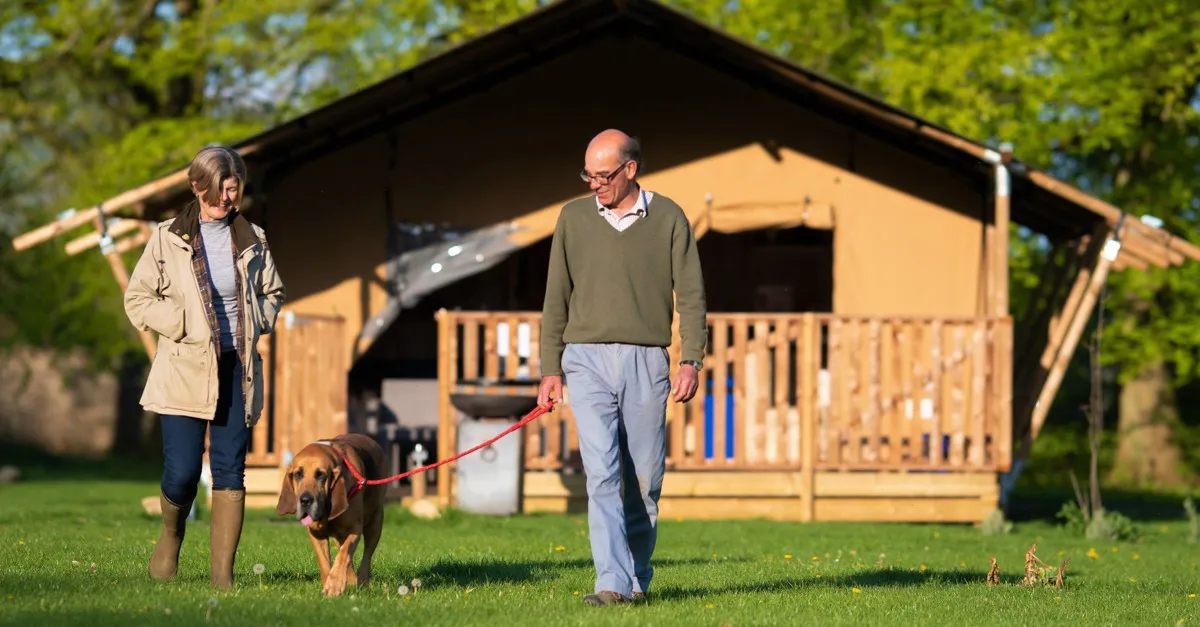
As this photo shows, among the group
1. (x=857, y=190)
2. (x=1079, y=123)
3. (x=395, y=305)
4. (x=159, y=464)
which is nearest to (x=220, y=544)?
(x=395, y=305)

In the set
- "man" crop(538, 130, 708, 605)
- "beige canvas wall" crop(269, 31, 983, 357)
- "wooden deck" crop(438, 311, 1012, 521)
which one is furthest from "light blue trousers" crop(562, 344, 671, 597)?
"beige canvas wall" crop(269, 31, 983, 357)

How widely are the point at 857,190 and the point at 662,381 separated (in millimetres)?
9266

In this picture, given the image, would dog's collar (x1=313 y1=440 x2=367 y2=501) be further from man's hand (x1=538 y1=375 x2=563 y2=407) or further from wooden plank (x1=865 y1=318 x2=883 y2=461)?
wooden plank (x1=865 y1=318 x2=883 y2=461)

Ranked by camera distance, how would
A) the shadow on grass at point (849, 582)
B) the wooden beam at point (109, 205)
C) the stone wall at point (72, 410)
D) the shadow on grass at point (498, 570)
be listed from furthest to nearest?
1. the stone wall at point (72, 410)
2. the wooden beam at point (109, 205)
3. the shadow on grass at point (498, 570)
4. the shadow on grass at point (849, 582)

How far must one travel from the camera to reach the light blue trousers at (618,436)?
7.14 m

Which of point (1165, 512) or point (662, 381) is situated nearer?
point (662, 381)

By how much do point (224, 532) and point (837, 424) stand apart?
7.95 metres

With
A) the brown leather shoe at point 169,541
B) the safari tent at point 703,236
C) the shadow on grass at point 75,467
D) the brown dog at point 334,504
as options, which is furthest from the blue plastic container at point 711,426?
the shadow on grass at point 75,467

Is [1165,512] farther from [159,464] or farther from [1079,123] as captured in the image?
[159,464]

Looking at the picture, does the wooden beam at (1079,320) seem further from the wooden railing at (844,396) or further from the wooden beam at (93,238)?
the wooden beam at (93,238)

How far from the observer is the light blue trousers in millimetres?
7137

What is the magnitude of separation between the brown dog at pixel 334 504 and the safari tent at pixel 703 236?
6.61 m

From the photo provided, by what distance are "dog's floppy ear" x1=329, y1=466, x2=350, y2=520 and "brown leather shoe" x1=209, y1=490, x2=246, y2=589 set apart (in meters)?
0.40

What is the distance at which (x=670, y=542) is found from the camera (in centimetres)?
1188
